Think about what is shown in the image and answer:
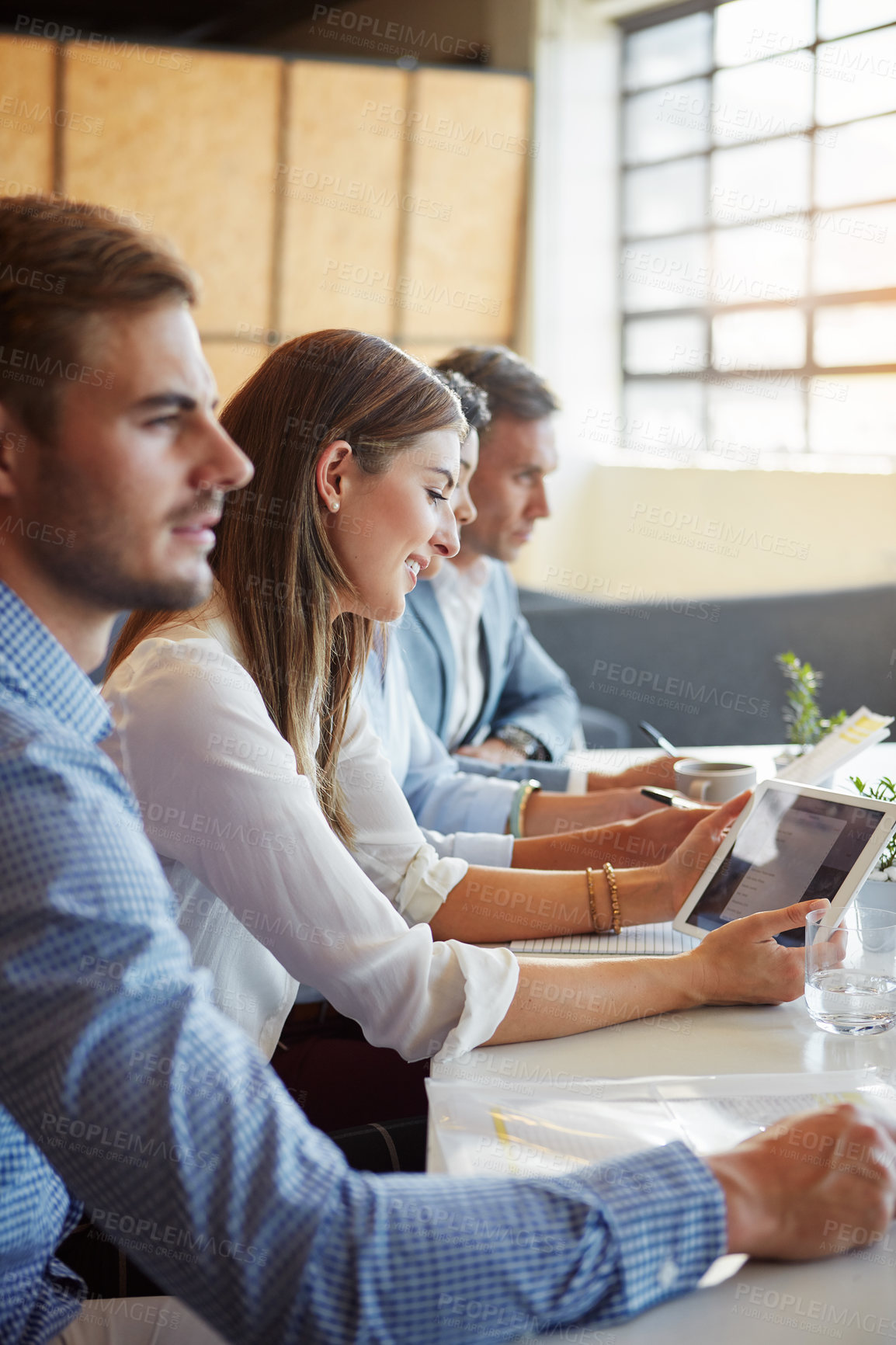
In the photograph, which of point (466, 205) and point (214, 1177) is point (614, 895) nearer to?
point (214, 1177)

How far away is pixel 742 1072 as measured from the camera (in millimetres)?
967

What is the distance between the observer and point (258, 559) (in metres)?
1.31

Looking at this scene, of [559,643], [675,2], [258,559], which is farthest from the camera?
[675,2]

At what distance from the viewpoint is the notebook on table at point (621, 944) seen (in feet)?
4.17

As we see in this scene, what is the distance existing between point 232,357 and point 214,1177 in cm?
488

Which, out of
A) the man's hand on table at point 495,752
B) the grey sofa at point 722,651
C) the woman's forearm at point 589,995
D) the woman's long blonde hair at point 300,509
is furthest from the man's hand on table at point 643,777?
the grey sofa at point 722,651

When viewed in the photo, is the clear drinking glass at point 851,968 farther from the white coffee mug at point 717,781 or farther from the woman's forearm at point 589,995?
the white coffee mug at point 717,781

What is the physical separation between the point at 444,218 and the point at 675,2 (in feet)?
4.58

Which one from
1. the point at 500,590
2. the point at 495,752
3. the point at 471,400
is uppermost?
the point at 471,400

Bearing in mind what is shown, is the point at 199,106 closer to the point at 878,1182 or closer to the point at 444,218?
the point at 444,218

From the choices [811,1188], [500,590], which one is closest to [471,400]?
[500,590]

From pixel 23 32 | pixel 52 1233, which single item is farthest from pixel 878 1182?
pixel 23 32

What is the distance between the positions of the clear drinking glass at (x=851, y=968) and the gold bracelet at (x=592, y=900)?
1.04 feet

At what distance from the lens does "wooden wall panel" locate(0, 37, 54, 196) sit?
452cm
